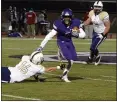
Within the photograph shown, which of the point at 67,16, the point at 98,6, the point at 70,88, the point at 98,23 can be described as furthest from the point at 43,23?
the point at 70,88

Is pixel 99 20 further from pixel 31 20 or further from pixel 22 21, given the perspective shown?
pixel 22 21

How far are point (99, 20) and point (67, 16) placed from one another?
4812 millimetres

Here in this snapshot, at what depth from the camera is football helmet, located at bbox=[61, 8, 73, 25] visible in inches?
524

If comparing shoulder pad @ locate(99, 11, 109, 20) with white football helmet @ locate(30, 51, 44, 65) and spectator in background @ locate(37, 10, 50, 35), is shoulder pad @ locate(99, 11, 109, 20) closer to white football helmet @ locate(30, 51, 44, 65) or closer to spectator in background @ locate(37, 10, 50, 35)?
white football helmet @ locate(30, 51, 44, 65)

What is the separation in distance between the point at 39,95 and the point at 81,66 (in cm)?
642

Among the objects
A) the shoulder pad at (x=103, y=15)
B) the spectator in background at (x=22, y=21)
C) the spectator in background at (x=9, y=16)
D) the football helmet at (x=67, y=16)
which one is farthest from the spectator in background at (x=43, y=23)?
the football helmet at (x=67, y=16)

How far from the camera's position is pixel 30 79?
13.7 metres

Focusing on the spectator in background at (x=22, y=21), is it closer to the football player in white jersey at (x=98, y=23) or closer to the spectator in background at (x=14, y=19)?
the spectator in background at (x=14, y=19)

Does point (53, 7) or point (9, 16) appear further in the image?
point (53, 7)

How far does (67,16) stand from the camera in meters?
13.4

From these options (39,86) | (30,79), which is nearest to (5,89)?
(39,86)

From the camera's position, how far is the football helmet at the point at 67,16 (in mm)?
13312

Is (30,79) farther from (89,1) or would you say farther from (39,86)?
(89,1)

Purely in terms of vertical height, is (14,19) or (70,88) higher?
(70,88)
